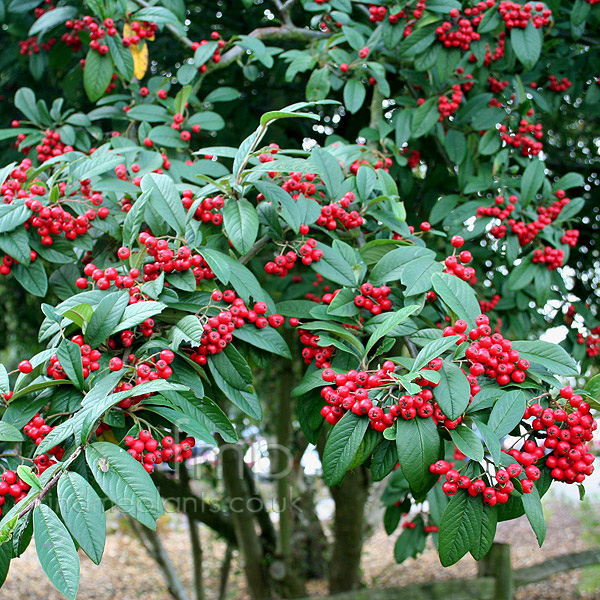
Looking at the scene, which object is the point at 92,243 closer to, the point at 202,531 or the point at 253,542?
the point at 253,542

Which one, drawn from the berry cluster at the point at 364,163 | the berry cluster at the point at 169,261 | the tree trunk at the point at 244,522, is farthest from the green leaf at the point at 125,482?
the tree trunk at the point at 244,522

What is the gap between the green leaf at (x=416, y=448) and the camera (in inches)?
50.3

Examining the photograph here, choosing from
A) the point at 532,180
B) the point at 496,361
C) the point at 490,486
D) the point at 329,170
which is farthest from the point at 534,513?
the point at 532,180

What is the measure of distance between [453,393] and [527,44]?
1670 mm

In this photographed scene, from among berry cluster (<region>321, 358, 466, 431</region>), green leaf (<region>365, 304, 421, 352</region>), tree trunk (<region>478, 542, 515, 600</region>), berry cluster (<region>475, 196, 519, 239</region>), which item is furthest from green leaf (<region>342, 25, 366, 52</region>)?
tree trunk (<region>478, 542, 515, 600</region>)

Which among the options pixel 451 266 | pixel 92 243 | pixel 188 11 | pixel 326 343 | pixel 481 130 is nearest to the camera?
pixel 326 343

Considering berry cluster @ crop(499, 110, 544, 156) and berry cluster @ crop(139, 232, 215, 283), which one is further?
berry cluster @ crop(499, 110, 544, 156)

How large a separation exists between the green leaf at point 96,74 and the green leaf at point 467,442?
1.85 meters

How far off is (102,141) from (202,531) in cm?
672

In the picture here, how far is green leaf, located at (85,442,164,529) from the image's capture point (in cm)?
113

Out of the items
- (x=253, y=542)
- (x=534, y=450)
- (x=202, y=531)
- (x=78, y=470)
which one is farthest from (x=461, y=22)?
(x=202, y=531)

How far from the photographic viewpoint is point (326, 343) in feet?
4.93

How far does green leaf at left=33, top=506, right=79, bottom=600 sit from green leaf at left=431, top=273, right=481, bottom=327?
0.97 metres

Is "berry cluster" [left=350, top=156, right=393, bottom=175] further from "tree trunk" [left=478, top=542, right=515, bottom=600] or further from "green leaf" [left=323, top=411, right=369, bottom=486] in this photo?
"tree trunk" [left=478, top=542, right=515, bottom=600]
